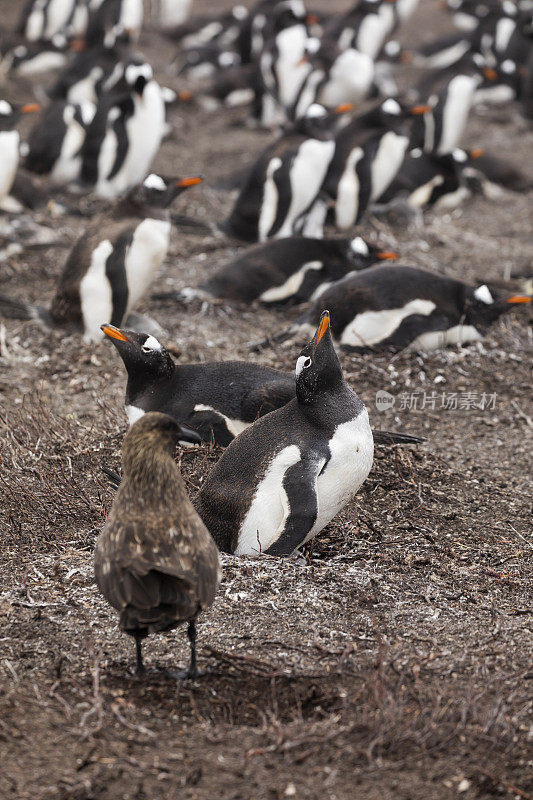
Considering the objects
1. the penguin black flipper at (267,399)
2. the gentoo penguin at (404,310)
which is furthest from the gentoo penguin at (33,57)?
the penguin black flipper at (267,399)

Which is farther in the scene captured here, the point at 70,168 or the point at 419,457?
the point at 70,168

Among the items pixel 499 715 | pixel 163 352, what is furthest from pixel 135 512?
pixel 163 352

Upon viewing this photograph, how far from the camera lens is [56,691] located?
3.21 meters

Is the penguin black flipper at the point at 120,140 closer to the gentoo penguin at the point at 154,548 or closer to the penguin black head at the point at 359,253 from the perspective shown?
the penguin black head at the point at 359,253

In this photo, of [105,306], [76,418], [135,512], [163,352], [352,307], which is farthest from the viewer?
[105,306]

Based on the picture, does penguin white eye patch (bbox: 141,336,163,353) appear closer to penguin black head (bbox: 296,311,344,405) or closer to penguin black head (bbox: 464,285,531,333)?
penguin black head (bbox: 296,311,344,405)

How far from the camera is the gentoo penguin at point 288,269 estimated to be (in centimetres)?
759

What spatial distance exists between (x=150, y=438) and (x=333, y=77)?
1103 centimetres

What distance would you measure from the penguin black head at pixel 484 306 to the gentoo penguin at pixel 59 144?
5491 mm

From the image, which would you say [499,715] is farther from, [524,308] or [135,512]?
[524,308]

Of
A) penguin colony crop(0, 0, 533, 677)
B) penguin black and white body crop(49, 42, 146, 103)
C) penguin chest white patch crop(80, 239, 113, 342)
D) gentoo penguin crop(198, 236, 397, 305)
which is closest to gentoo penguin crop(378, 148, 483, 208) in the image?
penguin colony crop(0, 0, 533, 677)

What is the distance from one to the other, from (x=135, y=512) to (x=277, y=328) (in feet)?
14.3

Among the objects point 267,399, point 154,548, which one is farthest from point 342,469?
point 154,548

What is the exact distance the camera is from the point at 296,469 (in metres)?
4.14
